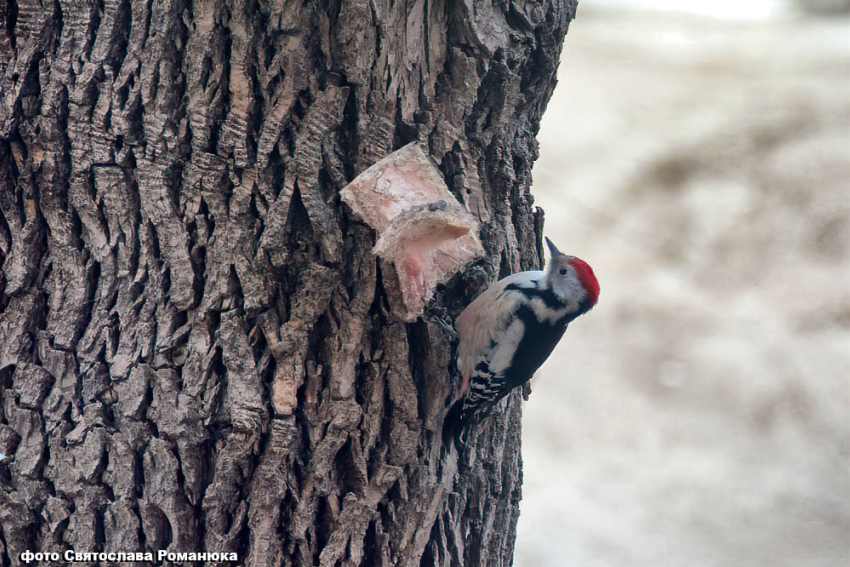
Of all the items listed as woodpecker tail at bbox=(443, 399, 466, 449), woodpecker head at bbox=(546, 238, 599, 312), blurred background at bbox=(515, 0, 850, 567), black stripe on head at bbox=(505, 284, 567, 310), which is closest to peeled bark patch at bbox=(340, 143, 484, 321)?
woodpecker tail at bbox=(443, 399, 466, 449)

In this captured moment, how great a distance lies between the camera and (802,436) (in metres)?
4.37

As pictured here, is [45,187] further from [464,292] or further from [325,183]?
[464,292]

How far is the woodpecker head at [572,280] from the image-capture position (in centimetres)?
230

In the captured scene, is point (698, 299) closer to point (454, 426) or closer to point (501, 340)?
point (501, 340)

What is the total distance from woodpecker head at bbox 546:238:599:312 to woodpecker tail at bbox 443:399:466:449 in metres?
0.70

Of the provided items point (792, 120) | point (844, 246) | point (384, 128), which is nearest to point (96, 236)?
point (384, 128)

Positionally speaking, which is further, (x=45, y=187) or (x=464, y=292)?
(x=464, y=292)

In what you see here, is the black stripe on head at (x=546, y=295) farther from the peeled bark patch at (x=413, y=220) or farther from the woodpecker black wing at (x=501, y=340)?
the peeled bark patch at (x=413, y=220)

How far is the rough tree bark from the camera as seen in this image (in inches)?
53.4

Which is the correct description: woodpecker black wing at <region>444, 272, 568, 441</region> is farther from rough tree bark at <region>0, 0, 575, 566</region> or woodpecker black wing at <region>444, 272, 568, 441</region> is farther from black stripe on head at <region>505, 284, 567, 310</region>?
rough tree bark at <region>0, 0, 575, 566</region>

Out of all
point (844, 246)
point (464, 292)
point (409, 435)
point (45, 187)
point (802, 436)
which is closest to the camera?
point (45, 187)

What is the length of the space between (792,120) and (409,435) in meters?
4.73

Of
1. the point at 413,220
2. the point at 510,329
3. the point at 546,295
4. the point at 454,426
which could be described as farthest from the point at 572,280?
the point at 413,220

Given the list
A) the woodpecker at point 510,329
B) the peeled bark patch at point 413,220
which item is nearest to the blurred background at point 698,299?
the woodpecker at point 510,329
